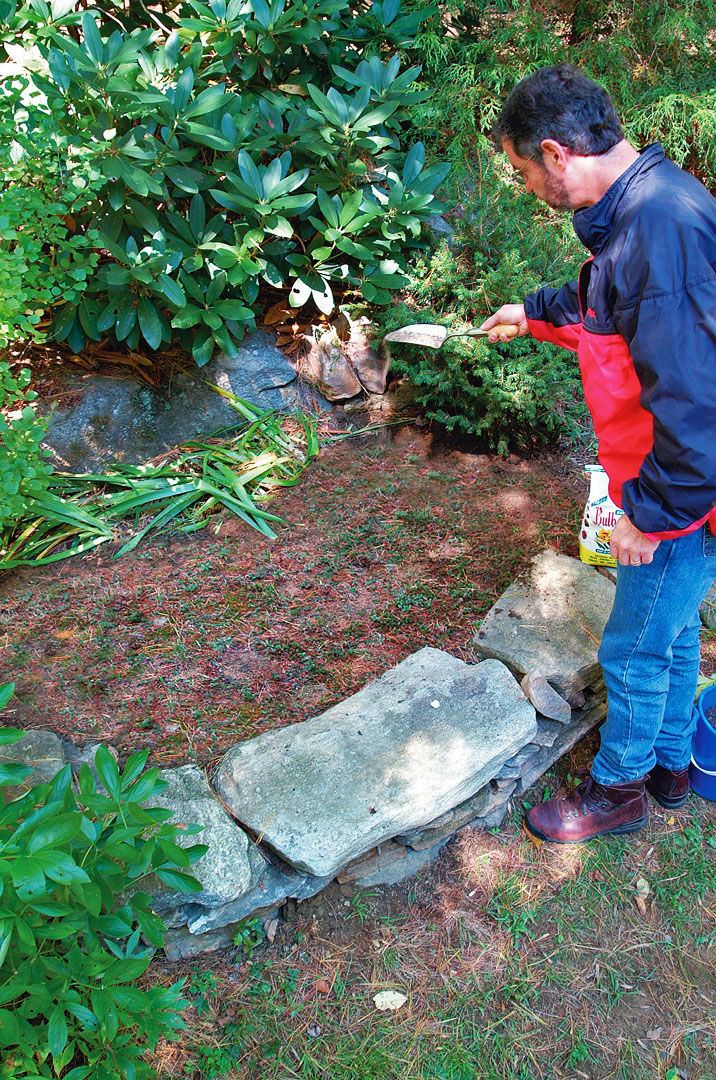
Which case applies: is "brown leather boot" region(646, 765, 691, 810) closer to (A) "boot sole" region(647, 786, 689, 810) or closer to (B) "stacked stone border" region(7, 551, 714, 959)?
(A) "boot sole" region(647, 786, 689, 810)

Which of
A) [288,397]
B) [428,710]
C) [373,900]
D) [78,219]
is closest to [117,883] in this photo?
[373,900]

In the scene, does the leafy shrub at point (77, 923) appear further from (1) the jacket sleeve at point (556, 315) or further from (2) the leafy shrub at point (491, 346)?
(2) the leafy shrub at point (491, 346)

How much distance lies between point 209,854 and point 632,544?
1314 millimetres

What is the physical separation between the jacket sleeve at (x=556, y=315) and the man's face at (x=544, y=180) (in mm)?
412

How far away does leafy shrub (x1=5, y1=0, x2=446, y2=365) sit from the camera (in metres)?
3.06

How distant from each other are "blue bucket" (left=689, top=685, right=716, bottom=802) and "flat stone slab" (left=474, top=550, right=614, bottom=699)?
1.19 feet

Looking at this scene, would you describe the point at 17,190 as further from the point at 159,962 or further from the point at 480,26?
the point at 480,26

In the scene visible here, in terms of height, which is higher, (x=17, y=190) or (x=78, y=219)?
(x=17, y=190)

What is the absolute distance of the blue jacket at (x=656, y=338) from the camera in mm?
1509

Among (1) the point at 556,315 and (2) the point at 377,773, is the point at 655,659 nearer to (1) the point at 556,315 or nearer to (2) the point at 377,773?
(2) the point at 377,773

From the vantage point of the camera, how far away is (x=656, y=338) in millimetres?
1524

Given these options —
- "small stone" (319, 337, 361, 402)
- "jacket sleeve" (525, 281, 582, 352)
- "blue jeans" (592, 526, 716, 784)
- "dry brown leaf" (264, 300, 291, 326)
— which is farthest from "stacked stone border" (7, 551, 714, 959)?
"dry brown leaf" (264, 300, 291, 326)

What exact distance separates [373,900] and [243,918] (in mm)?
398

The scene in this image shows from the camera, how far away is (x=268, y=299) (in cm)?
407
